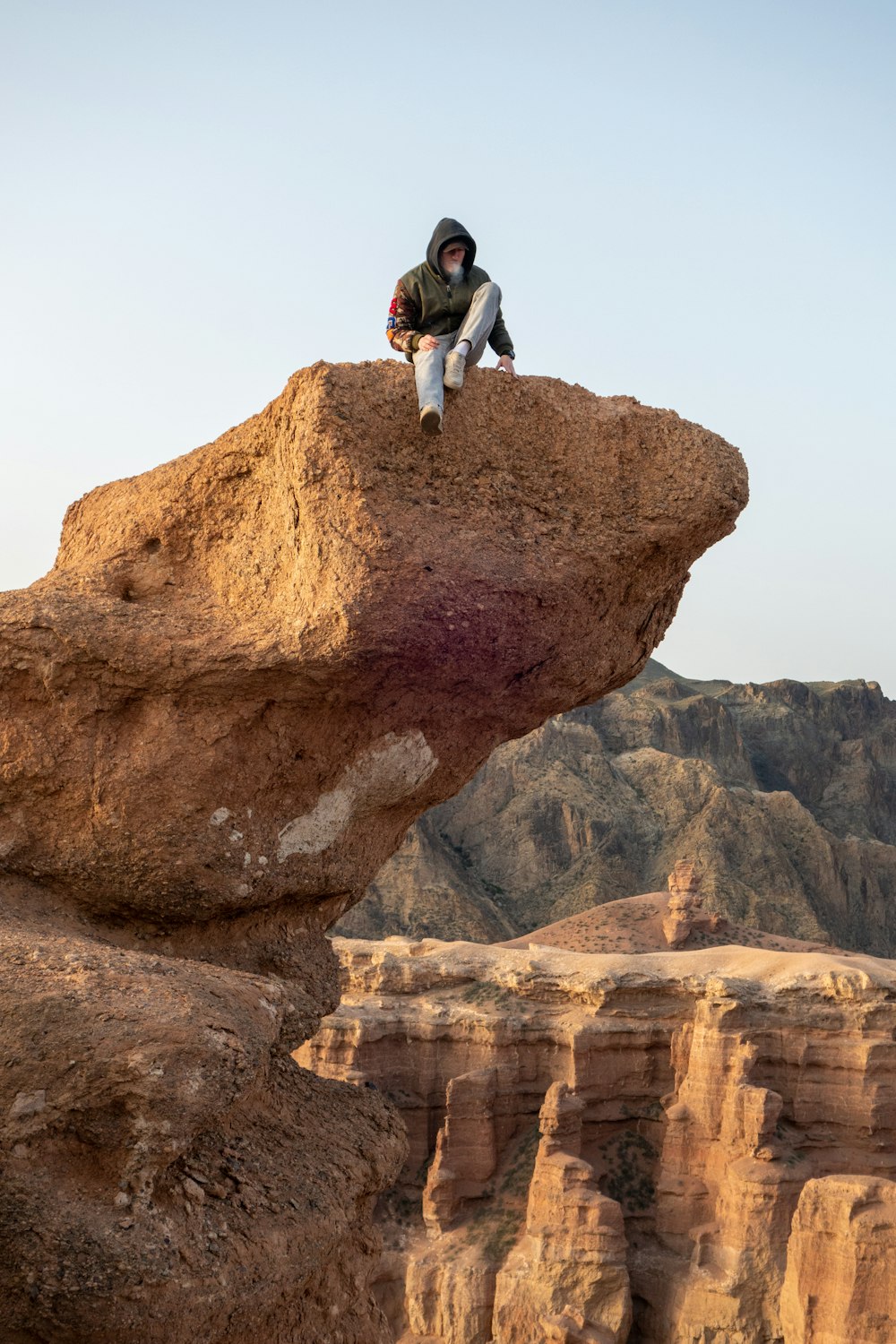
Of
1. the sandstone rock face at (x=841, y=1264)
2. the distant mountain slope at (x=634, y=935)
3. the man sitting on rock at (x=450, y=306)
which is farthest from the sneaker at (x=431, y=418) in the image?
the distant mountain slope at (x=634, y=935)

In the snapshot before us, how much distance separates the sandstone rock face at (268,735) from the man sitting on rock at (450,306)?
28 cm

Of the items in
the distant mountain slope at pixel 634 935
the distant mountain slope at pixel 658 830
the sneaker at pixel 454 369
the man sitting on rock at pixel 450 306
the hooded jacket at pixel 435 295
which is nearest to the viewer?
the sneaker at pixel 454 369

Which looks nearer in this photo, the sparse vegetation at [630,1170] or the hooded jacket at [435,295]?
the hooded jacket at [435,295]

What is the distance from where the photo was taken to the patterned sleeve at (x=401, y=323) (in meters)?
7.36

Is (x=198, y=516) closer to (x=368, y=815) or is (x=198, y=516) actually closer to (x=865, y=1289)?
(x=368, y=815)

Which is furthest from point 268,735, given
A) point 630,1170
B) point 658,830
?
point 658,830

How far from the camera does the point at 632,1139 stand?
34.7 metres

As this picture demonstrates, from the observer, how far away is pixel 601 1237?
29.6 m

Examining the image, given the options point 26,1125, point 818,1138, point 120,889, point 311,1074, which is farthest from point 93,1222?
point 818,1138

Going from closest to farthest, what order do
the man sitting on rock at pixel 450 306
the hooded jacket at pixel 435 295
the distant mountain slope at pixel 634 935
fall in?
1. the man sitting on rock at pixel 450 306
2. the hooded jacket at pixel 435 295
3. the distant mountain slope at pixel 634 935

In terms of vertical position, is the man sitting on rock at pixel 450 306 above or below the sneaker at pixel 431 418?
above

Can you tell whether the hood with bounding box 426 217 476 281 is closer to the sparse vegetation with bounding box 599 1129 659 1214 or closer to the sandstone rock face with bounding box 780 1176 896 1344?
the sandstone rock face with bounding box 780 1176 896 1344

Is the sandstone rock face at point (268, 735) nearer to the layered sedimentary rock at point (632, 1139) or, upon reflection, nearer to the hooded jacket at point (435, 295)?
the hooded jacket at point (435, 295)

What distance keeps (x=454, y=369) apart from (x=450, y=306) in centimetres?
66
